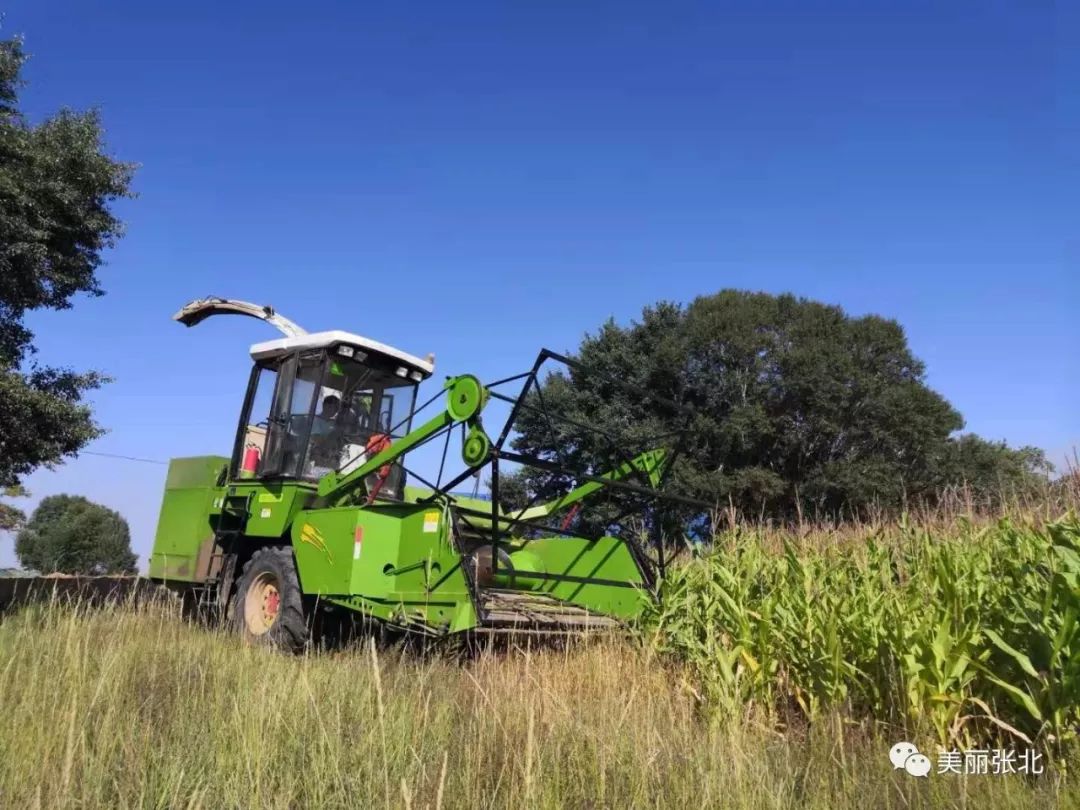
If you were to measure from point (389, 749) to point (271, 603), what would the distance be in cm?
465

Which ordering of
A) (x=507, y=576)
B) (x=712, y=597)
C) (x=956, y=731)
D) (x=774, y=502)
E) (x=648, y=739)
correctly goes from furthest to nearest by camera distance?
(x=774, y=502)
(x=507, y=576)
(x=712, y=597)
(x=956, y=731)
(x=648, y=739)

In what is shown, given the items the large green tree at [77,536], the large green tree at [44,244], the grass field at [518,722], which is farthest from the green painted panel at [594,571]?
the large green tree at [77,536]

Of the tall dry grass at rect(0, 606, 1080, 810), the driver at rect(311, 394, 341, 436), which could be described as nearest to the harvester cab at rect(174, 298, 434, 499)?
the driver at rect(311, 394, 341, 436)

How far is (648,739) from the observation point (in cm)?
348

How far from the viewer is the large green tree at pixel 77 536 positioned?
121ft

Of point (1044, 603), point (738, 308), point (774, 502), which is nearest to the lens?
point (1044, 603)

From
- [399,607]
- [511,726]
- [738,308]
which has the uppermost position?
[738,308]

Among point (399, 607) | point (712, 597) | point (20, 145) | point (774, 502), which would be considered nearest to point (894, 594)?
point (712, 597)

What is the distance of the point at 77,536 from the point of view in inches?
1560

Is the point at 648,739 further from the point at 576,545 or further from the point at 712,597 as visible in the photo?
the point at 576,545

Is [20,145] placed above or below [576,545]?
above

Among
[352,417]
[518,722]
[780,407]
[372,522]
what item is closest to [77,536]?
[780,407]

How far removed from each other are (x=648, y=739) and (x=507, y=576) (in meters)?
3.90

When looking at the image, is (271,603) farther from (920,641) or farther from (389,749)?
(920,641)
